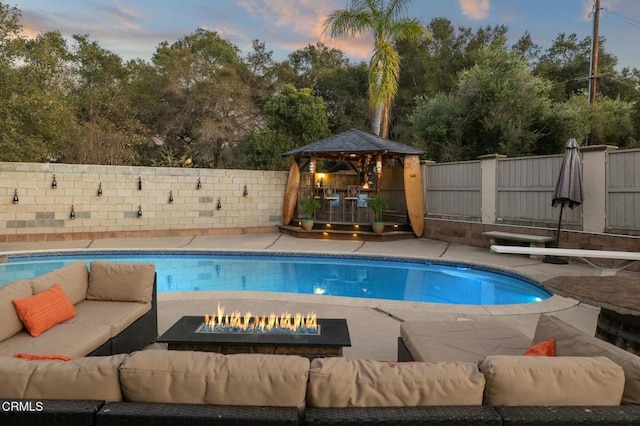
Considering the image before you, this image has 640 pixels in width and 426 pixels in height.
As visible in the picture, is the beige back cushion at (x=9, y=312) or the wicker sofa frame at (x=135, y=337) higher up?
the beige back cushion at (x=9, y=312)

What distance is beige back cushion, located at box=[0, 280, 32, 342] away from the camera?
3.02 meters

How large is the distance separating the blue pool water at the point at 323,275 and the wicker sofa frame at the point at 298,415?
5.45m

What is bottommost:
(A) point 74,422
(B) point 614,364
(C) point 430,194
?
(A) point 74,422

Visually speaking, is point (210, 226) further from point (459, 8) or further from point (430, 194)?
point (459, 8)

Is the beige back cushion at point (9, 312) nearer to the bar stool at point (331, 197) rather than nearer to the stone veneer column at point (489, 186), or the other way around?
the stone veneer column at point (489, 186)

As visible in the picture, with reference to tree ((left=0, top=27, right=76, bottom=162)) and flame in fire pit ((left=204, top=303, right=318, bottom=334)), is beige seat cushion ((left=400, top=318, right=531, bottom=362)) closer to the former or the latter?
flame in fire pit ((left=204, top=303, right=318, bottom=334))

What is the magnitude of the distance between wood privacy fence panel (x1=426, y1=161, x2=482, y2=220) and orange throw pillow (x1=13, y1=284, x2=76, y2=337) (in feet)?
31.0

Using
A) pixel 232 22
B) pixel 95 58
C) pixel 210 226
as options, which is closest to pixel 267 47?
pixel 232 22

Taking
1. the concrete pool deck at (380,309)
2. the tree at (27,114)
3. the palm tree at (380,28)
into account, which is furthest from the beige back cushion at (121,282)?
the palm tree at (380,28)

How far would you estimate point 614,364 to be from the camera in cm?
168

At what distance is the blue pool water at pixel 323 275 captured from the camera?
7.36 metres

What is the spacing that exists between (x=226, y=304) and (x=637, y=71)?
21.5 meters

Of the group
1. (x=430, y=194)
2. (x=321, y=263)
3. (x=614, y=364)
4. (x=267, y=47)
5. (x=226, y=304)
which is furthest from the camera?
(x=267, y=47)

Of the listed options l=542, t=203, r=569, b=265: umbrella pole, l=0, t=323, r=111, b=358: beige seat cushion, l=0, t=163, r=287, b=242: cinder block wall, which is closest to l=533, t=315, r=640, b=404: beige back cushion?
l=0, t=323, r=111, b=358: beige seat cushion
